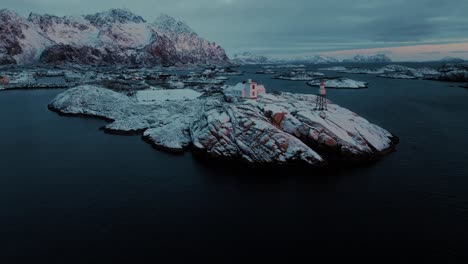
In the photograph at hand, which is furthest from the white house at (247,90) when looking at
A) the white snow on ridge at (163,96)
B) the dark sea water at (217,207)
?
the white snow on ridge at (163,96)

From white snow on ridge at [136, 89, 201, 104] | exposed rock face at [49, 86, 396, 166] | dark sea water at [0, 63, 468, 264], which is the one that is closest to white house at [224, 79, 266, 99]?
exposed rock face at [49, 86, 396, 166]

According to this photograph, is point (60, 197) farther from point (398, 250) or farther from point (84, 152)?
point (398, 250)

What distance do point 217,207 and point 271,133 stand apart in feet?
48.6

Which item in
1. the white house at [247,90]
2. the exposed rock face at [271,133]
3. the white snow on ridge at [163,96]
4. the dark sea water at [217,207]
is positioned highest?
the white house at [247,90]

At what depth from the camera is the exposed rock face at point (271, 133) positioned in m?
39.3

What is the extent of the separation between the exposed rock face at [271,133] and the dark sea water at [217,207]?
8.22 ft

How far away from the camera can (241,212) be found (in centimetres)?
2789

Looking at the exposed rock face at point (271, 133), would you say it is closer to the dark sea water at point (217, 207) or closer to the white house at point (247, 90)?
the white house at point (247, 90)

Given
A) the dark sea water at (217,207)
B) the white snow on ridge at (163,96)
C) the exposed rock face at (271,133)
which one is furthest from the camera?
the white snow on ridge at (163,96)

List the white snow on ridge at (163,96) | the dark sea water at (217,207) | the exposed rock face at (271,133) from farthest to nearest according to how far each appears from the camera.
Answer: the white snow on ridge at (163,96)
the exposed rock face at (271,133)
the dark sea water at (217,207)

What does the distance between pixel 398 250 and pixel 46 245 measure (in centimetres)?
2692

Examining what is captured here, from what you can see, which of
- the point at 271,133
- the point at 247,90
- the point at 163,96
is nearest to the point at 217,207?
the point at 271,133

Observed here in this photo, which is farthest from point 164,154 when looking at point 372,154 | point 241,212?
point 372,154

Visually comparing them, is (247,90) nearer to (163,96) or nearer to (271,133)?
(271,133)
